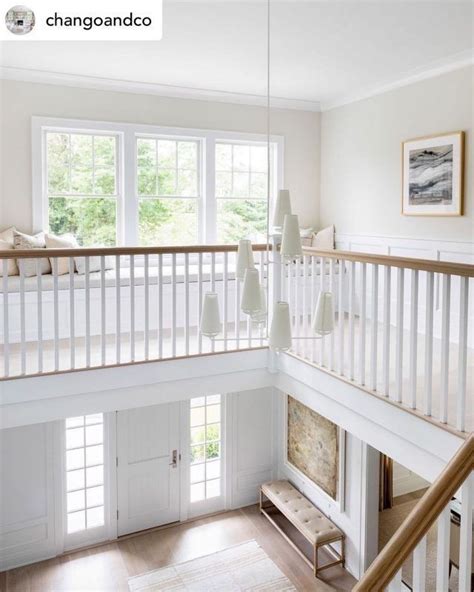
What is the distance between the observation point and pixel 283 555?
552 cm

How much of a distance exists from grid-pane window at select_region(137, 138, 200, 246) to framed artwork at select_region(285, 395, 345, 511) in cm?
245

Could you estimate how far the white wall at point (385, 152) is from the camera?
4559 millimetres

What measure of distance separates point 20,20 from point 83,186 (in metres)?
1.86

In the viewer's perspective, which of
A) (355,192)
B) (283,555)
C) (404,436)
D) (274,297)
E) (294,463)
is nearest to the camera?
(404,436)

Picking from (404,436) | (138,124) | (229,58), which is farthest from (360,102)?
(404,436)

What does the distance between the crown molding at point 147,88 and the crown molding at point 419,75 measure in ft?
1.93

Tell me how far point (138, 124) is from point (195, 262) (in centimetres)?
161

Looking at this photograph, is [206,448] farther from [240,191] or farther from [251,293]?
[251,293]

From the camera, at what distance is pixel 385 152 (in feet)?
17.6

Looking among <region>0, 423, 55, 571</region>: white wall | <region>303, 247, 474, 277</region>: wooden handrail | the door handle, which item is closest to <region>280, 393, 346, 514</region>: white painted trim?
the door handle

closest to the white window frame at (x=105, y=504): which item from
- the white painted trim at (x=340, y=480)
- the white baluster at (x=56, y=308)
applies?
the white baluster at (x=56, y=308)

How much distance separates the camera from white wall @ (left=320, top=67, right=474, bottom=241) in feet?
15.0

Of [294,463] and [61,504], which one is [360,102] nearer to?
[294,463]

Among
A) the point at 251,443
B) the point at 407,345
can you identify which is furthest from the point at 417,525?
the point at 251,443
